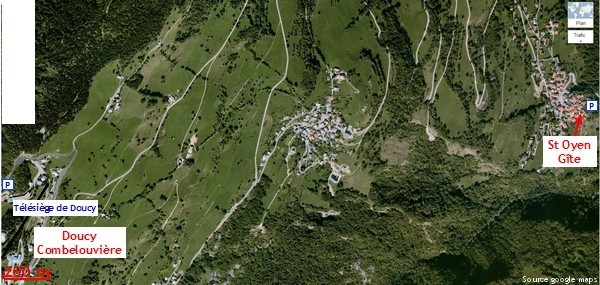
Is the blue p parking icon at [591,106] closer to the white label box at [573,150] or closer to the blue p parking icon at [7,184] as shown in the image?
the white label box at [573,150]

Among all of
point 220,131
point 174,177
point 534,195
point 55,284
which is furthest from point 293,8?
point 55,284

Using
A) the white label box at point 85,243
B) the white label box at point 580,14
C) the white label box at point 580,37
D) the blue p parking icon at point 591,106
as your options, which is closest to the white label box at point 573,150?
the blue p parking icon at point 591,106

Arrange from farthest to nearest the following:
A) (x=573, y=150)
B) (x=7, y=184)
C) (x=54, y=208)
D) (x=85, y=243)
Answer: (x=573, y=150), (x=85, y=243), (x=54, y=208), (x=7, y=184)

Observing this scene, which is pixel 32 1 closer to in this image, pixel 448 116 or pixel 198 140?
pixel 198 140

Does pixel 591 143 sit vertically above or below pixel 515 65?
below

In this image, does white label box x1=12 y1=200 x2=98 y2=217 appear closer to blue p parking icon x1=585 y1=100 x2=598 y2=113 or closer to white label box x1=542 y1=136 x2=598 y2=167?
Result: white label box x1=542 y1=136 x2=598 y2=167

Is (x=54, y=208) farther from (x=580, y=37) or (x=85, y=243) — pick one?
(x=580, y=37)

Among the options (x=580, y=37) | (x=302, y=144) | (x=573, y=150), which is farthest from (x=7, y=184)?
(x=580, y=37)
